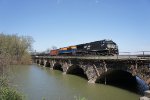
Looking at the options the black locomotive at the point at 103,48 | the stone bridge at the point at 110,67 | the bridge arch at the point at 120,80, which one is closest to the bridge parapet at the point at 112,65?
the stone bridge at the point at 110,67

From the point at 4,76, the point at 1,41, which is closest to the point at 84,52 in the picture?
the point at 4,76

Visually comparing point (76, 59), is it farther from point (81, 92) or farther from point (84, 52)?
point (81, 92)

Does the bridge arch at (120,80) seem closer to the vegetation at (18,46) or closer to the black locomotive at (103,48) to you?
the black locomotive at (103,48)

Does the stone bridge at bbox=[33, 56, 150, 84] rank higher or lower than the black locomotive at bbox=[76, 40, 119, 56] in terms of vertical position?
lower

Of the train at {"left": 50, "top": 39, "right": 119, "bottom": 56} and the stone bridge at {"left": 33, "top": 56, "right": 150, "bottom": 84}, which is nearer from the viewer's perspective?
the stone bridge at {"left": 33, "top": 56, "right": 150, "bottom": 84}

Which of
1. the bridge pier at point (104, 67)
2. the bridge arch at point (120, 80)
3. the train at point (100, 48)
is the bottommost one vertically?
the bridge arch at point (120, 80)

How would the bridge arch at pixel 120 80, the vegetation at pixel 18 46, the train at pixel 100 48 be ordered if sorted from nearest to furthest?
the bridge arch at pixel 120 80 < the train at pixel 100 48 < the vegetation at pixel 18 46

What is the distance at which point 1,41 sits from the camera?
86500 millimetres

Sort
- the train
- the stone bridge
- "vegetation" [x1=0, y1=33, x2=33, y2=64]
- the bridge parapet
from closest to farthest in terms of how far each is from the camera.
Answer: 1. the bridge parapet
2. the stone bridge
3. the train
4. "vegetation" [x1=0, y1=33, x2=33, y2=64]

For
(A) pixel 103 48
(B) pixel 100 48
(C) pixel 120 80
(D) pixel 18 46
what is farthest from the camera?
(D) pixel 18 46

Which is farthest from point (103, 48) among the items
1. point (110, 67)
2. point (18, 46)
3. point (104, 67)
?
point (18, 46)

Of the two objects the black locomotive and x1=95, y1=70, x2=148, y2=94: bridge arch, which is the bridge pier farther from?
the black locomotive

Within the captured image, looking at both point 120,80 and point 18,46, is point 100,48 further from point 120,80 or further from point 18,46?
point 18,46

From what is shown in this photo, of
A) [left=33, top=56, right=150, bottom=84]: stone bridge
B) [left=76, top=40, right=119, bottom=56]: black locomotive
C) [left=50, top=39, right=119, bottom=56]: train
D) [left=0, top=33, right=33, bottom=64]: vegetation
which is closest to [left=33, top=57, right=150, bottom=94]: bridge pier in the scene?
[left=33, top=56, right=150, bottom=84]: stone bridge
